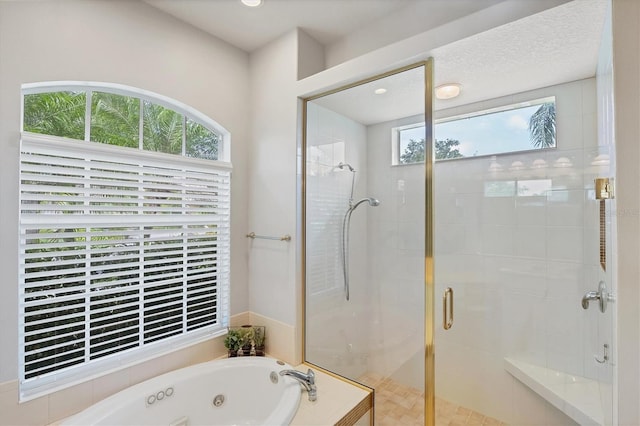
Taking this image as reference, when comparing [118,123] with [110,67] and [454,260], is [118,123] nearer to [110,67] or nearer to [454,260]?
[110,67]

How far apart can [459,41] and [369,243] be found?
1.25 m

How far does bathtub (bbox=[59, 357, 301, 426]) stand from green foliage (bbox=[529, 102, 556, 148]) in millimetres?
2274

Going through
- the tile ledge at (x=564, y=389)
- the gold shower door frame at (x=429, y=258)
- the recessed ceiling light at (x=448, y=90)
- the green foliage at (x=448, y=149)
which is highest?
the recessed ceiling light at (x=448, y=90)

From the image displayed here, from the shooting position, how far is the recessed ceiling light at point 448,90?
2107mm

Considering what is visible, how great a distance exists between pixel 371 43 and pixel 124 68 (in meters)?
1.58

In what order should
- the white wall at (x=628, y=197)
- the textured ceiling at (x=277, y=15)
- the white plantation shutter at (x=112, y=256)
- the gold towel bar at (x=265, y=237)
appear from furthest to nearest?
the gold towel bar at (x=265, y=237), the textured ceiling at (x=277, y=15), the white plantation shutter at (x=112, y=256), the white wall at (x=628, y=197)

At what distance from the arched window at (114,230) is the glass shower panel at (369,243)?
737mm

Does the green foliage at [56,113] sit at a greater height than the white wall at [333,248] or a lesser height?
greater

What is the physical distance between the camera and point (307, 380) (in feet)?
6.07

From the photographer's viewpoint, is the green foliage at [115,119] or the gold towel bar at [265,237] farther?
the gold towel bar at [265,237]

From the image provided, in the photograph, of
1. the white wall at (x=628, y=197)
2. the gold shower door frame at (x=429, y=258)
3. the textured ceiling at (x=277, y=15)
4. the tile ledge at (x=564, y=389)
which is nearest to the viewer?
the white wall at (x=628, y=197)

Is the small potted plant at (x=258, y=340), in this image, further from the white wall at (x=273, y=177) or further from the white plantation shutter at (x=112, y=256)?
the white plantation shutter at (x=112, y=256)

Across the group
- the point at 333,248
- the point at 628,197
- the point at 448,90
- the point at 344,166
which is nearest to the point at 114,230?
the point at 333,248

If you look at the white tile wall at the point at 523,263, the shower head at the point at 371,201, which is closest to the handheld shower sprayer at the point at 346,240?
the shower head at the point at 371,201
